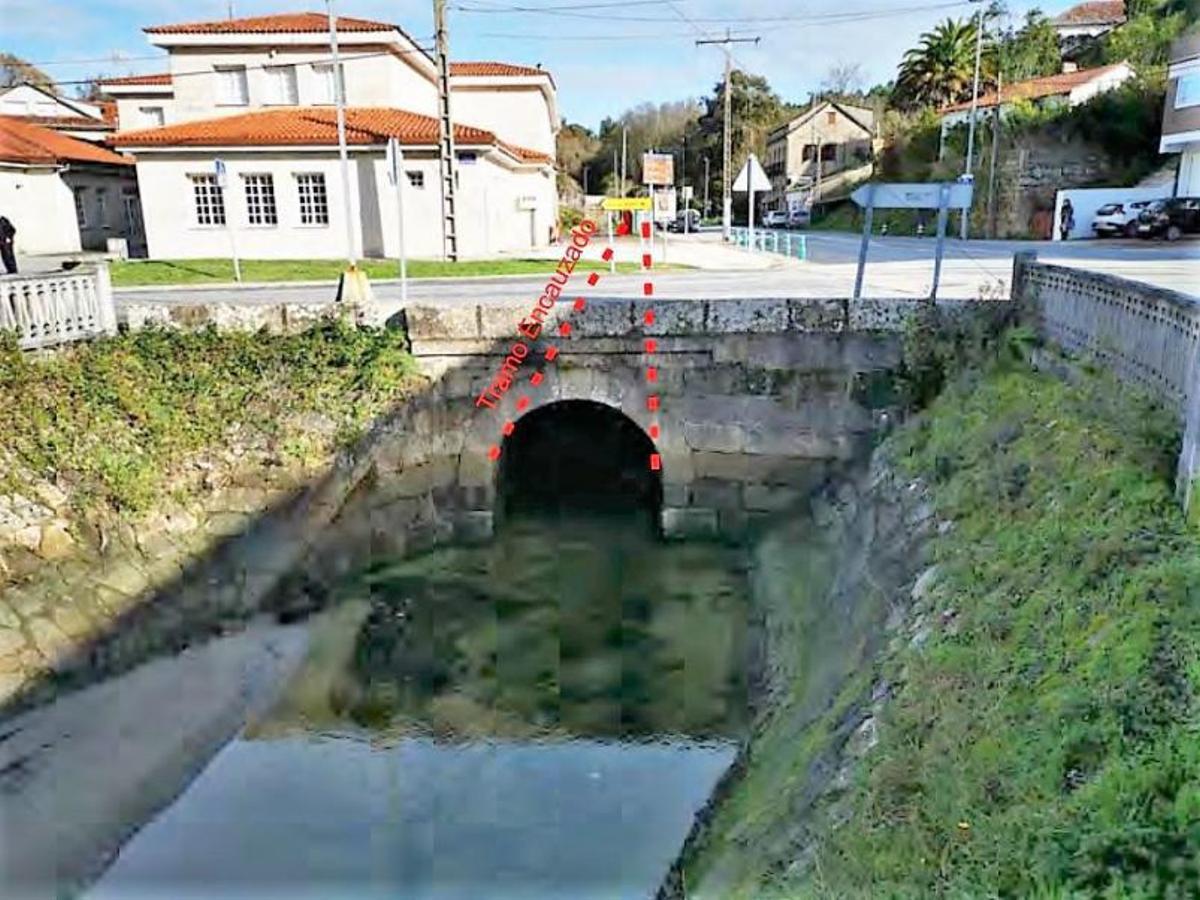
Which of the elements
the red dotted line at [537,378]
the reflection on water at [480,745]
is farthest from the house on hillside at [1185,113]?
the reflection on water at [480,745]

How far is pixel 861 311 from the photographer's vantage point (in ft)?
36.1

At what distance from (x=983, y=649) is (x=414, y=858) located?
406 centimetres

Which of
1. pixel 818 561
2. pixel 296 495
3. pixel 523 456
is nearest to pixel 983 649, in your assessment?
pixel 818 561

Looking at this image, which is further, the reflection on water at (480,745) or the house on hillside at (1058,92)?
the house on hillside at (1058,92)

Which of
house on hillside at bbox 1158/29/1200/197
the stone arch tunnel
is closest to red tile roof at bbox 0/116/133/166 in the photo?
the stone arch tunnel

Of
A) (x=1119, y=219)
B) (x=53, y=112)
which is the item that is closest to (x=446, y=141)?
(x=1119, y=219)

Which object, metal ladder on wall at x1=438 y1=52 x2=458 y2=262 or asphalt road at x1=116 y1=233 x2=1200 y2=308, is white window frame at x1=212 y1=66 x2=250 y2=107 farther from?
asphalt road at x1=116 y1=233 x2=1200 y2=308

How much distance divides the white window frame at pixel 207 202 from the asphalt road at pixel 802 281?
7.81 meters

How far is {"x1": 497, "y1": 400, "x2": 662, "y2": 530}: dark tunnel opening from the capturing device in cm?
1300

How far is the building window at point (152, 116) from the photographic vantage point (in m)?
29.6

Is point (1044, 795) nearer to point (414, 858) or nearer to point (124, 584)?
point (414, 858)

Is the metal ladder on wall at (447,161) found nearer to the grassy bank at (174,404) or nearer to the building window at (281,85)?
the building window at (281,85)

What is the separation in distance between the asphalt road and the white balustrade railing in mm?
2792

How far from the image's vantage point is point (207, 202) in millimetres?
24297
